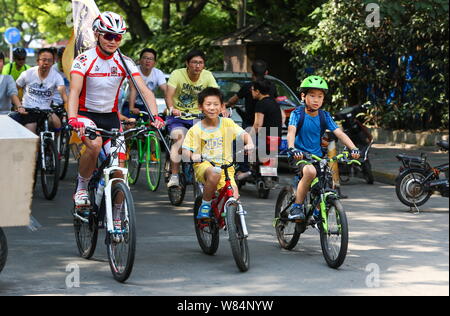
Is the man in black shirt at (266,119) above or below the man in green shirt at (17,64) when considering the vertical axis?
below

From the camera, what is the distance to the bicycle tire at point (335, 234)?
7.76 meters

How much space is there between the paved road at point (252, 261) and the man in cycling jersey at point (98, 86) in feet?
2.74

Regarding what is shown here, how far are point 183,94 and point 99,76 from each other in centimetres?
365

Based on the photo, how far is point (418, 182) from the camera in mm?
11812

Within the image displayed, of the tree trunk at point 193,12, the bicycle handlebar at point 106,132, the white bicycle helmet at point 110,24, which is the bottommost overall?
the bicycle handlebar at point 106,132

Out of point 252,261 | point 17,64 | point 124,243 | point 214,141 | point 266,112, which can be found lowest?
point 252,261

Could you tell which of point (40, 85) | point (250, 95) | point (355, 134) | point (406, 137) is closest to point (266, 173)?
point (250, 95)

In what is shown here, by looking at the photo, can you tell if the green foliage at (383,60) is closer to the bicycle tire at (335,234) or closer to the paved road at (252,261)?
the paved road at (252,261)

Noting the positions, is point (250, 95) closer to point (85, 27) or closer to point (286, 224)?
point (85, 27)

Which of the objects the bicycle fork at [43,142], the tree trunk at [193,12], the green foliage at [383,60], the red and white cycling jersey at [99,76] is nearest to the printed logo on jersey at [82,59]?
the red and white cycling jersey at [99,76]

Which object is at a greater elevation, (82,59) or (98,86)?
Result: (82,59)

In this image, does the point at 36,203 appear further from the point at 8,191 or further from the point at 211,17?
the point at 211,17

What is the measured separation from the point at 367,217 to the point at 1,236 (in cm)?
522

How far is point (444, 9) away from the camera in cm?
1509
